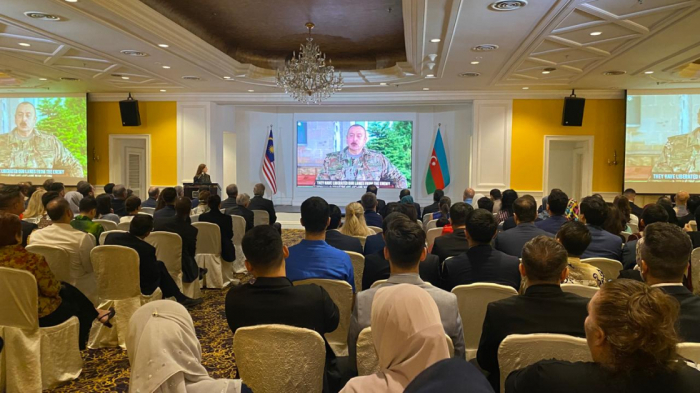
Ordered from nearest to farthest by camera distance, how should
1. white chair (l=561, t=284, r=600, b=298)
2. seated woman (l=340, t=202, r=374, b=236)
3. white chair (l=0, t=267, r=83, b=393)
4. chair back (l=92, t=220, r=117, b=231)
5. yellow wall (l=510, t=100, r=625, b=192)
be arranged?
white chair (l=561, t=284, r=600, b=298)
white chair (l=0, t=267, r=83, b=393)
seated woman (l=340, t=202, r=374, b=236)
chair back (l=92, t=220, r=117, b=231)
yellow wall (l=510, t=100, r=625, b=192)

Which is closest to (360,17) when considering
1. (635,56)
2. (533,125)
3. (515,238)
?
(635,56)

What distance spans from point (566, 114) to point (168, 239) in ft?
31.5

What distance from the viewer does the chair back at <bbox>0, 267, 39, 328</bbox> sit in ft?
10.0

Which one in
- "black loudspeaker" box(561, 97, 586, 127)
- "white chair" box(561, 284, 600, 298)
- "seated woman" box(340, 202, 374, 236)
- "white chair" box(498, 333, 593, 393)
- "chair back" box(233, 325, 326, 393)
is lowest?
"chair back" box(233, 325, 326, 393)

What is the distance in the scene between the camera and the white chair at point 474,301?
278 centimetres

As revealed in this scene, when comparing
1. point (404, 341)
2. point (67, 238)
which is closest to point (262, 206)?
point (67, 238)

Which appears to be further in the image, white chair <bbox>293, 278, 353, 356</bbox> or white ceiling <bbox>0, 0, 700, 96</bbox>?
white ceiling <bbox>0, 0, 700, 96</bbox>

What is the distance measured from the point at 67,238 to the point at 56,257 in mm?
216

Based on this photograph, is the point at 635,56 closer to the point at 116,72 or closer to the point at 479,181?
the point at 479,181

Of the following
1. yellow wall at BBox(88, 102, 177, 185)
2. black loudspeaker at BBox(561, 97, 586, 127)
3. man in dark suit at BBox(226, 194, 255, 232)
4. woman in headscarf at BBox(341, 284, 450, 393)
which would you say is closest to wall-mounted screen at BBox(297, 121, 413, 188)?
yellow wall at BBox(88, 102, 177, 185)

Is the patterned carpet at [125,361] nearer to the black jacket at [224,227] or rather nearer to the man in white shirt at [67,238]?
the man in white shirt at [67,238]

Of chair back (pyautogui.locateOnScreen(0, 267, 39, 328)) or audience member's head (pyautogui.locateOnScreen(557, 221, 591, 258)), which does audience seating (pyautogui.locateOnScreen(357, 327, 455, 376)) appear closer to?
audience member's head (pyautogui.locateOnScreen(557, 221, 591, 258))

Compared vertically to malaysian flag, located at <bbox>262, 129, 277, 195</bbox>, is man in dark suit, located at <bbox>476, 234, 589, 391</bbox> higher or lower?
lower

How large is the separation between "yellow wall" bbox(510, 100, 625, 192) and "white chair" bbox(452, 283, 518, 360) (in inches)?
379
